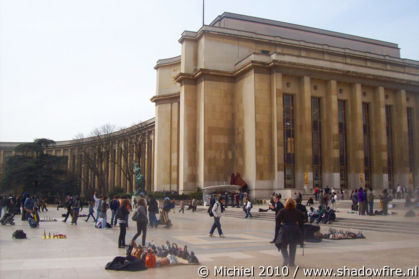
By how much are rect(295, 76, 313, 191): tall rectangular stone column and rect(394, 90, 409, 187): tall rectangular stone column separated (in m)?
12.5

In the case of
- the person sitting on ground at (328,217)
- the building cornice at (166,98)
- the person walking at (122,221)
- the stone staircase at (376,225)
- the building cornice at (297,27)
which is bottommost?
the stone staircase at (376,225)

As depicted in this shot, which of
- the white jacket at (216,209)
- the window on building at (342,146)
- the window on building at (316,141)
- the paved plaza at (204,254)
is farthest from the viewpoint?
the window on building at (342,146)

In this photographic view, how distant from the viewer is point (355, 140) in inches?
1859

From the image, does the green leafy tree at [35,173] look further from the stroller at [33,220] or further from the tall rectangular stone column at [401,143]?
the tall rectangular stone column at [401,143]

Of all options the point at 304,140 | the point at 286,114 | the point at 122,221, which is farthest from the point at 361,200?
the point at 286,114

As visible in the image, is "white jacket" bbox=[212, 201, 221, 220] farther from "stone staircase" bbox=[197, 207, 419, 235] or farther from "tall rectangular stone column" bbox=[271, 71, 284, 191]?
"tall rectangular stone column" bbox=[271, 71, 284, 191]

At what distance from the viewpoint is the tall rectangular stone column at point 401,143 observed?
48.7 m

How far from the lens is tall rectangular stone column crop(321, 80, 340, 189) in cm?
4506

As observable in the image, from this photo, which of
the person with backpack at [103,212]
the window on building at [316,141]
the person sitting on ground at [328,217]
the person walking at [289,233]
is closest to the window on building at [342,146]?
the window on building at [316,141]

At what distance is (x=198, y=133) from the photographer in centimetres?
4997

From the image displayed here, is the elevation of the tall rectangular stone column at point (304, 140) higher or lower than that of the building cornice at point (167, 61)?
lower

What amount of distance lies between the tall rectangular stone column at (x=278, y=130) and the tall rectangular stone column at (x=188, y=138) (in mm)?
11207

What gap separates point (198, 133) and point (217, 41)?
1175 cm

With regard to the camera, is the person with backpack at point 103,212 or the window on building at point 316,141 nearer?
the person with backpack at point 103,212
